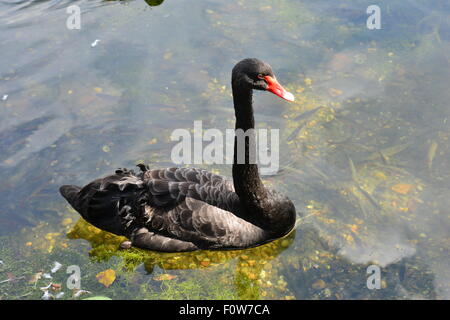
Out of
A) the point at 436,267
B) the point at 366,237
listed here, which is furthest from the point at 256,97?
the point at 436,267

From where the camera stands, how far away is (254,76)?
4.41 meters

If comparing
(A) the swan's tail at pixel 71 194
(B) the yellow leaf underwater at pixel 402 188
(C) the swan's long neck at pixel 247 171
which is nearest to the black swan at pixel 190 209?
(C) the swan's long neck at pixel 247 171

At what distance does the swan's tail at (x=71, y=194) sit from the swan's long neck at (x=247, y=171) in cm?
158

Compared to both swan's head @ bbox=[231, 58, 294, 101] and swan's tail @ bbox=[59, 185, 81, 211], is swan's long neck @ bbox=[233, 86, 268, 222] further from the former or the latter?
swan's tail @ bbox=[59, 185, 81, 211]

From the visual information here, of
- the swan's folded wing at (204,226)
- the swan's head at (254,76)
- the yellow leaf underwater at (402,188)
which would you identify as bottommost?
the yellow leaf underwater at (402,188)

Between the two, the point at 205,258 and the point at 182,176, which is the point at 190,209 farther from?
the point at 205,258

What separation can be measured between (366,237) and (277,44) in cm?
359

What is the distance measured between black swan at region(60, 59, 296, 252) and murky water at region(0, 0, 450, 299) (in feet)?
0.60

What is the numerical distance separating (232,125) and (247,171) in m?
1.74

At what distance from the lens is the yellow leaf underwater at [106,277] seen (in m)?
4.84

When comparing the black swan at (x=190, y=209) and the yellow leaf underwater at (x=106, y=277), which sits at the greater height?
the black swan at (x=190, y=209)

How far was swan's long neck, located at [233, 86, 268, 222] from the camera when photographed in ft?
15.1

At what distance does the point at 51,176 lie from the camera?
6008 millimetres

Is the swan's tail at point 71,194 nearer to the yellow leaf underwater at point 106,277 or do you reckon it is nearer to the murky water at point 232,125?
the murky water at point 232,125
